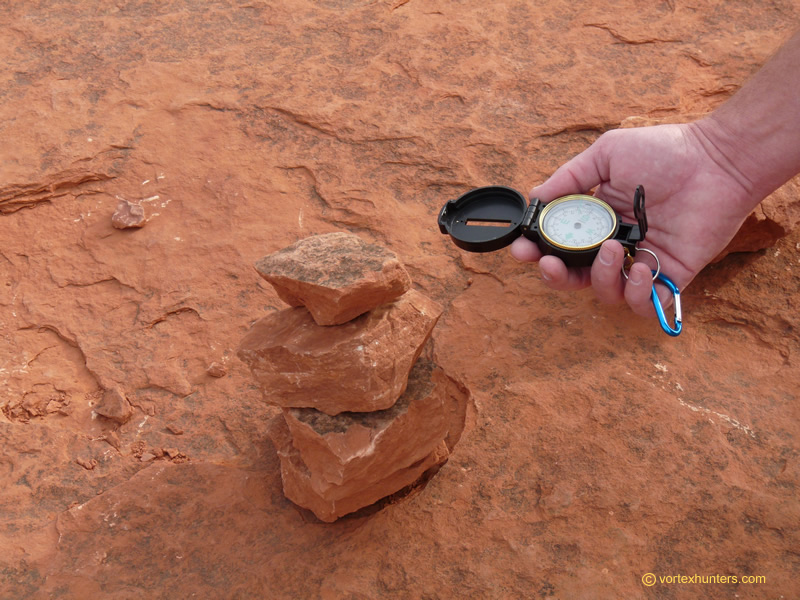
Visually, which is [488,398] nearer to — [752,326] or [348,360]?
[348,360]

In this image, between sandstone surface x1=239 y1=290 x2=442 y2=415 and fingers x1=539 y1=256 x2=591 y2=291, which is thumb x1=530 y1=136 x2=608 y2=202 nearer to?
fingers x1=539 y1=256 x2=591 y2=291

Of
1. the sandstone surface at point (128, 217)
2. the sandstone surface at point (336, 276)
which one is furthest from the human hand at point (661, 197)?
the sandstone surface at point (128, 217)

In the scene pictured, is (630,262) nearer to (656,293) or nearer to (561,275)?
(656,293)

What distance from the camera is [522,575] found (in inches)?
89.9

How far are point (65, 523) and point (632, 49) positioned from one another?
3731 millimetres

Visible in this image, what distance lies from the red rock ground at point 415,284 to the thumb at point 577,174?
408 millimetres

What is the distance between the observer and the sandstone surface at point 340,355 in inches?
86.0

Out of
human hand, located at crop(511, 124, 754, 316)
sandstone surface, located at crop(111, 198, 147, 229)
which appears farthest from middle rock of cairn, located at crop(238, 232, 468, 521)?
sandstone surface, located at crop(111, 198, 147, 229)

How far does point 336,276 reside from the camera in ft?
6.74

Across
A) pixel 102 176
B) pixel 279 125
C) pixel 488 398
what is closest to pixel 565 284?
pixel 488 398

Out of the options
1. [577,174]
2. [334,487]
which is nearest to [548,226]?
[577,174]

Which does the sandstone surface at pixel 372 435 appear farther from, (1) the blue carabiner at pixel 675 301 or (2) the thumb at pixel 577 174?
(2) the thumb at pixel 577 174

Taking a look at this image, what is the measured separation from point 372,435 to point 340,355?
0.29 metres

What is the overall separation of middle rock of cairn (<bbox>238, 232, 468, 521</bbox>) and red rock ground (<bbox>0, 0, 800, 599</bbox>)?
0.20 metres
